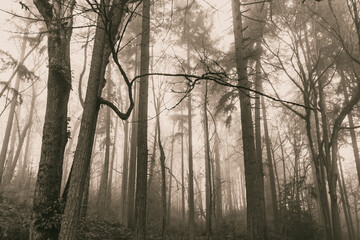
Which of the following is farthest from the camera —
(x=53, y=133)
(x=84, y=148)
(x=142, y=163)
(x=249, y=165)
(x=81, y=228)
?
(x=249, y=165)

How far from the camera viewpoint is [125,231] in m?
9.70

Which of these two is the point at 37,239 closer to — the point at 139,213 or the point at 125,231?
the point at 139,213

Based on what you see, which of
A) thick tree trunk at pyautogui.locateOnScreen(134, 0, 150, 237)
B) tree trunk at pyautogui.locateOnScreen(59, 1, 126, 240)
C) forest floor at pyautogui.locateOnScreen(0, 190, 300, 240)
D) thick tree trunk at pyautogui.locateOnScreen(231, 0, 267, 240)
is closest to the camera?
tree trunk at pyautogui.locateOnScreen(59, 1, 126, 240)

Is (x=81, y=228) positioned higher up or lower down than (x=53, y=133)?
lower down

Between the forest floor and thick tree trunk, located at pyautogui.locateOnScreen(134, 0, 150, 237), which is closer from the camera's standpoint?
the forest floor

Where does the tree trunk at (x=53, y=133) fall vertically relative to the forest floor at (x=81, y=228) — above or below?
above

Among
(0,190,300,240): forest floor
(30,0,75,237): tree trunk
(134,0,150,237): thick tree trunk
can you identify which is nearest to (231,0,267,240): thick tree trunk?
(134,0,150,237): thick tree trunk

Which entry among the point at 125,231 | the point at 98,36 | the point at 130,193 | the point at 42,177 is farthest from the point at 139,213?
the point at 130,193

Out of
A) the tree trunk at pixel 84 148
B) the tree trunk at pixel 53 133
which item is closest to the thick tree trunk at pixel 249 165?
the tree trunk at pixel 84 148

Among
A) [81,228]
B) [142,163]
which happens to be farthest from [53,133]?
[81,228]

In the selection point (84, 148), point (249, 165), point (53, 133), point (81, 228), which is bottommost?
point (81, 228)

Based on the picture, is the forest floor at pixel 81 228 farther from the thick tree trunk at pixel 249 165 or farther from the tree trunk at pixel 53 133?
the thick tree trunk at pixel 249 165

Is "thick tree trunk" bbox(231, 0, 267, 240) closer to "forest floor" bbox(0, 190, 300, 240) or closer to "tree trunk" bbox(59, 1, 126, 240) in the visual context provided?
"tree trunk" bbox(59, 1, 126, 240)

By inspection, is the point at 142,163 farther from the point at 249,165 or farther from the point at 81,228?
the point at 249,165
